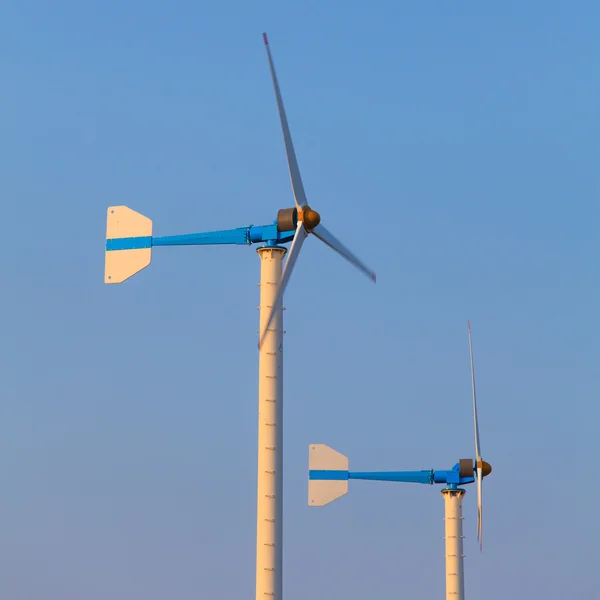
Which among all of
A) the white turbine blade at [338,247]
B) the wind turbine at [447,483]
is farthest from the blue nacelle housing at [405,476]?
the white turbine blade at [338,247]

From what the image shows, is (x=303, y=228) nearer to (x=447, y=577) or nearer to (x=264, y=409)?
(x=264, y=409)

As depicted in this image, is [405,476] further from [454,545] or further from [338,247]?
[338,247]

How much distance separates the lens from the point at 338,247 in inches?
2469

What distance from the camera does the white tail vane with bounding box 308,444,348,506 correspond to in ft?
263

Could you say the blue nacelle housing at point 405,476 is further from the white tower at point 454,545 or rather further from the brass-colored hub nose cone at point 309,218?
the brass-colored hub nose cone at point 309,218

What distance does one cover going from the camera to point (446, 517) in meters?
79.8

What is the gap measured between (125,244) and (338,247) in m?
9.54

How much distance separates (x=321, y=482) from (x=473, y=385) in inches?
448

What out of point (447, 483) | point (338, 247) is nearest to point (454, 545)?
point (447, 483)

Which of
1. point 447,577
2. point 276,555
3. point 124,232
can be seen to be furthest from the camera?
point 447,577

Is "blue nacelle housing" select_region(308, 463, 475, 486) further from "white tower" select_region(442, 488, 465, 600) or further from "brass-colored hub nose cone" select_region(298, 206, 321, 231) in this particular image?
"brass-colored hub nose cone" select_region(298, 206, 321, 231)

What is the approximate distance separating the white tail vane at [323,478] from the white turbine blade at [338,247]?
57.6ft

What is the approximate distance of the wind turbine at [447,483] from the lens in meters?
78.8

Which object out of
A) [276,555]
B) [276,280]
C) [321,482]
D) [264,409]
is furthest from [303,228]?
[321,482]
